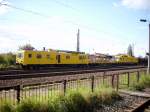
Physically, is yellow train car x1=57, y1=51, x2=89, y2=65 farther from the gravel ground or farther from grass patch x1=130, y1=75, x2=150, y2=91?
the gravel ground

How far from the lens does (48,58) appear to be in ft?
144

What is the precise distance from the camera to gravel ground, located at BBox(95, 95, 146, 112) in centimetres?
1297

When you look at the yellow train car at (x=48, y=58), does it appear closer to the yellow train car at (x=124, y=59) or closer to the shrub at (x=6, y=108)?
the yellow train car at (x=124, y=59)

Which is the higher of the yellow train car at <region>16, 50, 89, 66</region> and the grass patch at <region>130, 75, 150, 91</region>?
the yellow train car at <region>16, 50, 89, 66</region>

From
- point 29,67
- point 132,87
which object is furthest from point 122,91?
point 29,67

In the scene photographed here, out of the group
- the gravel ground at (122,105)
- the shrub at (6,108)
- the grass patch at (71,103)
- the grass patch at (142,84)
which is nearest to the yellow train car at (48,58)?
the grass patch at (142,84)

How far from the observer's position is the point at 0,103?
9.62 m

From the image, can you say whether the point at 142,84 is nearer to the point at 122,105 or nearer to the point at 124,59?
the point at 122,105

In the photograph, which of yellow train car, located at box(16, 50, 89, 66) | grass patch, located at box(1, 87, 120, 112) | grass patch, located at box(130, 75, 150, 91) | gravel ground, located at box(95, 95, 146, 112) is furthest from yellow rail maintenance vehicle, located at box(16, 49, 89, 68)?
grass patch, located at box(1, 87, 120, 112)

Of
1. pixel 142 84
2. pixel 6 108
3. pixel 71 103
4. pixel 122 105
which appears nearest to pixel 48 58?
pixel 142 84

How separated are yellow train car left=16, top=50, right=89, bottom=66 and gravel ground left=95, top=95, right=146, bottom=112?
85.1ft

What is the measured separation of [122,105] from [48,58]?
101ft

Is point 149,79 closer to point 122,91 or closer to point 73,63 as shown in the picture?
point 122,91

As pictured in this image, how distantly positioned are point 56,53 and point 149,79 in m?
24.7
